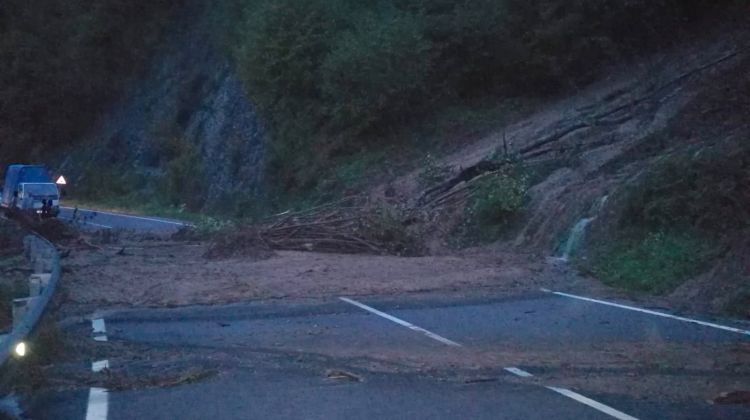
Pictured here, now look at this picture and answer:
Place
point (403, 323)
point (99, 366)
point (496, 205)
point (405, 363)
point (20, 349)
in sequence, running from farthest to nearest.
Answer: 1. point (496, 205)
2. point (403, 323)
3. point (405, 363)
4. point (99, 366)
5. point (20, 349)

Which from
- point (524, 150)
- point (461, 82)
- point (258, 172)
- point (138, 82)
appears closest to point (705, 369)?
point (524, 150)

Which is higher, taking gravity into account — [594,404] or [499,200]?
[499,200]

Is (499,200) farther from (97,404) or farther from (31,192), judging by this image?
(31,192)

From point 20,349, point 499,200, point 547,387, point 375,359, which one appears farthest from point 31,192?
point 547,387

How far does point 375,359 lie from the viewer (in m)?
12.3

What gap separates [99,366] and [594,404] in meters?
5.30

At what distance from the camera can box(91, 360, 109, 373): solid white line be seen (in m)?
11.6

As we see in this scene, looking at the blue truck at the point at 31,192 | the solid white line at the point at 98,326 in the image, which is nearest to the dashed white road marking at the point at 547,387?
the solid white line at the point at 98,326

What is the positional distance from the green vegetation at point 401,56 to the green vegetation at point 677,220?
12040 millimetres

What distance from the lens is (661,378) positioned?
35.9ft

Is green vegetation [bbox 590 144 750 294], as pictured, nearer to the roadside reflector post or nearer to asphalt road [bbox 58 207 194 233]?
the roadside reflector post

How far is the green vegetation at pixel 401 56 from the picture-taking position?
3288 cm

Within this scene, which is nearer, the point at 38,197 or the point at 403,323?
the point at 403,323

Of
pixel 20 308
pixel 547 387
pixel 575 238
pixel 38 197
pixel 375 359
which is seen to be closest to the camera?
pixel 547 387
